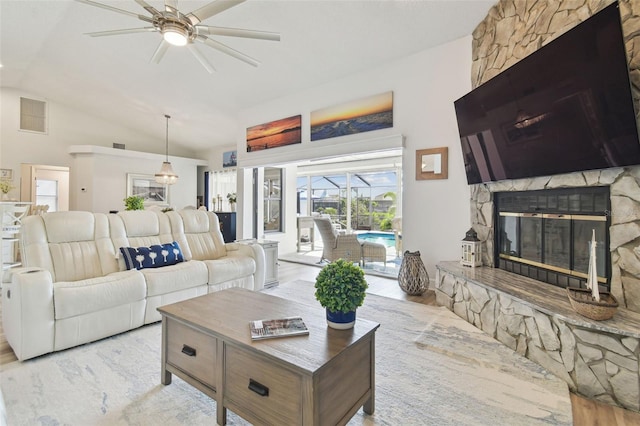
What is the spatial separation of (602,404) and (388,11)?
3.95 metres

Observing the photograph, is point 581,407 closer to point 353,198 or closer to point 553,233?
point 553,233

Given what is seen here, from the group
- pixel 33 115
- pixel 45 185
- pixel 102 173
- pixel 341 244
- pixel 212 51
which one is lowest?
pixel 341 244

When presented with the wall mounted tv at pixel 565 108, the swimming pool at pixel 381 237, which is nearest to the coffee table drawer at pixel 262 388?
the wall mounted tv at pixel 565 108

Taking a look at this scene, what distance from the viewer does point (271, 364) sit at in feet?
4.74

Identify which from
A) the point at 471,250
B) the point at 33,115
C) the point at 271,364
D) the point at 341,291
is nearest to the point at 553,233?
the point at 471,250

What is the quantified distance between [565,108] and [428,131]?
1.92 m

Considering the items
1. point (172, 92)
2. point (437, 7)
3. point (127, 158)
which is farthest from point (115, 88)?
point (437, 7)

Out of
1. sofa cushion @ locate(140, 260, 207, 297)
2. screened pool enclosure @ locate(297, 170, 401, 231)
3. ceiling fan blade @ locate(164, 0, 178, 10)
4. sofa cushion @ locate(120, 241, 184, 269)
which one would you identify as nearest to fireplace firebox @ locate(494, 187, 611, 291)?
sofa cushion @ locate(140, 260, 207, 297)

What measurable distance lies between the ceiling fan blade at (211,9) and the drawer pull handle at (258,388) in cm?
244

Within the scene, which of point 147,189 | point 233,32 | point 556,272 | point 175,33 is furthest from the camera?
point 147,189

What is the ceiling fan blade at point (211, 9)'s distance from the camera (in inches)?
86.4

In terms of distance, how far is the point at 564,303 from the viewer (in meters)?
2.26

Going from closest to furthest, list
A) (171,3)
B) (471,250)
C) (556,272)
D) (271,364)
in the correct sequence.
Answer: (271,364) → (171,3) → (556,272) → (471,250)

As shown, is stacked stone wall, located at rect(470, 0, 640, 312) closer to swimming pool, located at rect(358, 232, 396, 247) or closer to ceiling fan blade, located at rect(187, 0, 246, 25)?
ceiling fan blade, located at rect(187, 0, 246, 25)
